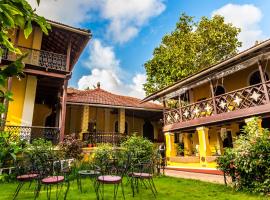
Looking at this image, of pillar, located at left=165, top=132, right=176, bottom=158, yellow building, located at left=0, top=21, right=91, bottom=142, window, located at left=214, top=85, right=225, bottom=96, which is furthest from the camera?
pillar, located at left=165, top=132, right=176, bottom=158

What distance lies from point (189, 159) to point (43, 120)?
440 inches

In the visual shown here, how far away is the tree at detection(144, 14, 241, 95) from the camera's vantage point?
68.0 ft

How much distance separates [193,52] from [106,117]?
10.3 m

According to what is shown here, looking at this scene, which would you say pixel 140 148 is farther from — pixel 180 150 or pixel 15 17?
pixel 15 17

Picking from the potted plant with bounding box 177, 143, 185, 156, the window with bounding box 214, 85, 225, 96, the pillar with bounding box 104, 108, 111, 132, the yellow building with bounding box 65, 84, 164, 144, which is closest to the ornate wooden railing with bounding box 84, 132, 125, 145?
the yellow building with bounding box 65, 84, 164, 144

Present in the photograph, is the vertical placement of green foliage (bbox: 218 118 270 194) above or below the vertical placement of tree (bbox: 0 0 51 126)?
below

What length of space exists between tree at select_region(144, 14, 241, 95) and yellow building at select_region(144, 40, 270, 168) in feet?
16.1

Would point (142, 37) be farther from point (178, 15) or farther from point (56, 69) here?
point (56, 69)

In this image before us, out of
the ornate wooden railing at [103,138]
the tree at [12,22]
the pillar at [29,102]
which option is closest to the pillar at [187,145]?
the ornate wooden railing at [103,138]

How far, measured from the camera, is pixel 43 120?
16.8m

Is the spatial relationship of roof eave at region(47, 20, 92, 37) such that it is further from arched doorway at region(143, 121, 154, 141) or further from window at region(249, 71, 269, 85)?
arched doorway at region(143, 121, 154, 141)

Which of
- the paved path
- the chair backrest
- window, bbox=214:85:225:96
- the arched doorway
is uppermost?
window, bbox=214:85:225:96

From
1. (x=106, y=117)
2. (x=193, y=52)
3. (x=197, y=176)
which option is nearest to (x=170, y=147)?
(x=197, y=176)

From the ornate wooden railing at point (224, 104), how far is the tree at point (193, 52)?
727 cm
